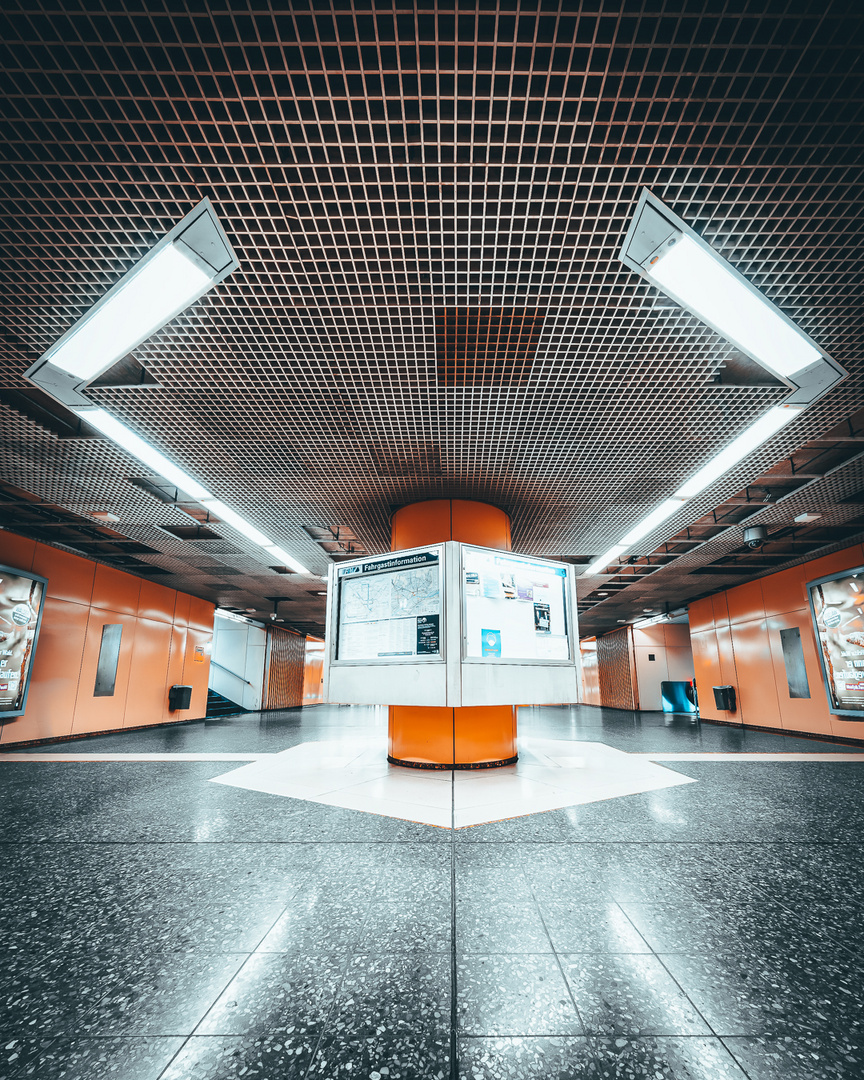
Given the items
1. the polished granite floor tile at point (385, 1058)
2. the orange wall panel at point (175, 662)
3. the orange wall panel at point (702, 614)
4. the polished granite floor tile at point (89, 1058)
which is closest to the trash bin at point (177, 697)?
the orange wall panel at point (175, 662)

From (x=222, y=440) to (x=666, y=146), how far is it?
3.87m

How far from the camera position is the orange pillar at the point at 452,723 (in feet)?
14.8

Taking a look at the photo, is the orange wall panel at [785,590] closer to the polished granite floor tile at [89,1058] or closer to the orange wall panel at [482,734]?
the orange wall panel at [482,734]

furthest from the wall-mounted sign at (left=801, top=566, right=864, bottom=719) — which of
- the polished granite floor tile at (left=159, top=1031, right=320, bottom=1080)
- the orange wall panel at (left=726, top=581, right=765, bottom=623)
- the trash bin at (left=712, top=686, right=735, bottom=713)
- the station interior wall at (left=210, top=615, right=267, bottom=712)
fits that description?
the station interior wall at (left=210, top=615, right=267, bottom=712)

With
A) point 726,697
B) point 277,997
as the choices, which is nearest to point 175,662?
point 277,997

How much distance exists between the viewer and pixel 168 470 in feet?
15.7

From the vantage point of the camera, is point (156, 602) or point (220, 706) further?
point (220, 706)

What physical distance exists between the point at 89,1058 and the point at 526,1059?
0.94 metres

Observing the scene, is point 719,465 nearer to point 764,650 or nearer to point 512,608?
point 512,608

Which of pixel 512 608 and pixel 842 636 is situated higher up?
pixel 512 608

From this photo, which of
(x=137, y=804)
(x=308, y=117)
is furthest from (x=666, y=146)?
(x=137, y=804)

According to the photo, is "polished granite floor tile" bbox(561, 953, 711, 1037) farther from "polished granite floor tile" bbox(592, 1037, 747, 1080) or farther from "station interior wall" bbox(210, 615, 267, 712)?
"station interior wall" bbox(210, 615, 267, 712)

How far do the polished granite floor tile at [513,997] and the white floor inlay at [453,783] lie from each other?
4.55ft

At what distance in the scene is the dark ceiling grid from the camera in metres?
1.64
